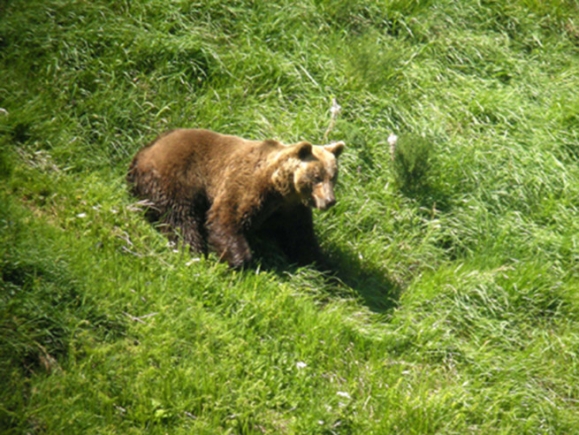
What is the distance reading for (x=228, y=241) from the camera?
6.72m

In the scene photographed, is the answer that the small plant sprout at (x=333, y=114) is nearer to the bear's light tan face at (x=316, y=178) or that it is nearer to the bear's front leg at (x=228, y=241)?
the bear's light tan face at (x=316, y=178)

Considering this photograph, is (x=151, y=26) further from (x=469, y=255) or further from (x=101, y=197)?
(x=469, y=255)

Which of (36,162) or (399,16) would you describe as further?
(399,16)

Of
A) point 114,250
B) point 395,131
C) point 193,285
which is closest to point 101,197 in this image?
point 114,250

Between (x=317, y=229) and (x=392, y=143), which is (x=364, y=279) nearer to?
(x=317, y=229)

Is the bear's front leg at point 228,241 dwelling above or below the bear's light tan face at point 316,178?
below

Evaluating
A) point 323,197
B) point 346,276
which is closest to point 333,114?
point 323,197

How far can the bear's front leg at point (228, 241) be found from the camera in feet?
22.0

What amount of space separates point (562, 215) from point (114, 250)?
412 cm

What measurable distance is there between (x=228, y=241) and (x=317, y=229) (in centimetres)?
107

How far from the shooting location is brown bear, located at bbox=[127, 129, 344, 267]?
6797 mm

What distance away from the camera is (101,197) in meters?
6.79

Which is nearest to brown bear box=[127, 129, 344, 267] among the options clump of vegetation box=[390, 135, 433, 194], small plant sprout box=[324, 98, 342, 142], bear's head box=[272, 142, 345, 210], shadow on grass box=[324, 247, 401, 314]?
bear's head box=[272, 142, 345, 210]

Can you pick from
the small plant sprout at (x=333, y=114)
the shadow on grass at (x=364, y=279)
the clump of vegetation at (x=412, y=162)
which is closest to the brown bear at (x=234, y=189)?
the shadow on grass at (x=364, y=279)
